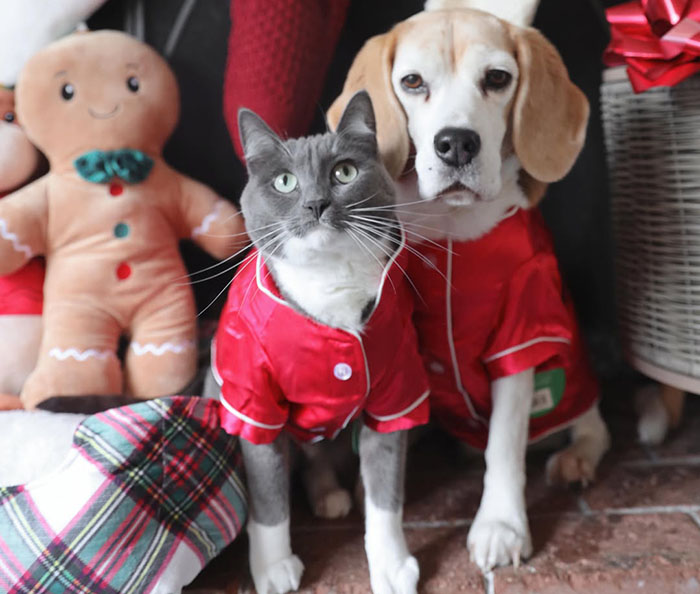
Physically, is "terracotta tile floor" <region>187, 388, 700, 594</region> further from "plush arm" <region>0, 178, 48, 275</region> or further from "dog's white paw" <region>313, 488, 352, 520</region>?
"plush arm" <region>0, 178, 48, 275</region>

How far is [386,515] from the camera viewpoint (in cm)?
92

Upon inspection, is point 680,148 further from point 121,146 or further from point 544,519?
point 121,146

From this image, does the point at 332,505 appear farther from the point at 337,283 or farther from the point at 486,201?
the point at 486,201

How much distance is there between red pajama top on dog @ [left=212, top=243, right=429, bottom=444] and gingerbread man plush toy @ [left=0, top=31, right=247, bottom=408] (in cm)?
30

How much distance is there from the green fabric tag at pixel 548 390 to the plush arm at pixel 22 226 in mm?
887

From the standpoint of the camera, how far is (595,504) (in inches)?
43.3

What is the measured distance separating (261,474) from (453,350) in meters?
0.34

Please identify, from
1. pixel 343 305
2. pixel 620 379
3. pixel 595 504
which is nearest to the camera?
pixel 343 305

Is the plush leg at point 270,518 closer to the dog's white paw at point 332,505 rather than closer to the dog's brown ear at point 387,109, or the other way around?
the dog's white paw at point 332,505

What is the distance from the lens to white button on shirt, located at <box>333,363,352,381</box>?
2.79ft

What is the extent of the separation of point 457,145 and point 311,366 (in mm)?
342

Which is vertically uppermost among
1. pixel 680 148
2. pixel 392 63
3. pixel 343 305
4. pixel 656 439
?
pixel 392 63

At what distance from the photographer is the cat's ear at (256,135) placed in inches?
34.2

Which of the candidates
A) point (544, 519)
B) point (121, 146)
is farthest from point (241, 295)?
point (544, 519)
